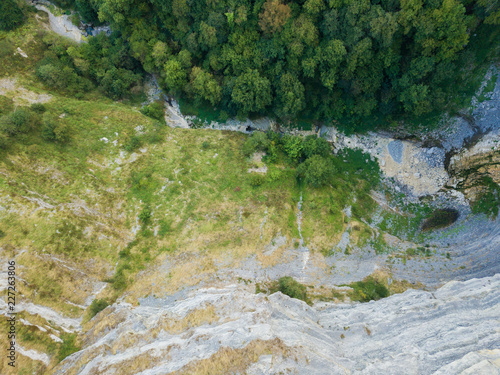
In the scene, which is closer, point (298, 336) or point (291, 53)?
point (298, 336)

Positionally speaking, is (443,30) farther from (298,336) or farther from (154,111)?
(154,111)

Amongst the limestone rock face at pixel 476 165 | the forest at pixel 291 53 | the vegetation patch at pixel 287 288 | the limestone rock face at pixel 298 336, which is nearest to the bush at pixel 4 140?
the forest at pixel 291 53

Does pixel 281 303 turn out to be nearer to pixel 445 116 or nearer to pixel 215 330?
pixel 215 330

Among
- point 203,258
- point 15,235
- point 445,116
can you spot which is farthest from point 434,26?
point 15,235

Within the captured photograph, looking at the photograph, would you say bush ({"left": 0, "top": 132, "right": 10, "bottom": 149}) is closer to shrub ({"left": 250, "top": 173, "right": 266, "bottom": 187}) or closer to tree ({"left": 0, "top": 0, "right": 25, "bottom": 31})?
tree ({"left": 0, "top": 0, "right": 25, "bottom": 31})

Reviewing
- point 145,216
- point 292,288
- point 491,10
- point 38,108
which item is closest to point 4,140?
point 38,108

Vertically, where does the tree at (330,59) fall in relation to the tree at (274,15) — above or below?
below

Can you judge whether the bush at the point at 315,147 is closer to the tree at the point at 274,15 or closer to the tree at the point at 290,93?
the tree at the point at 290,93
